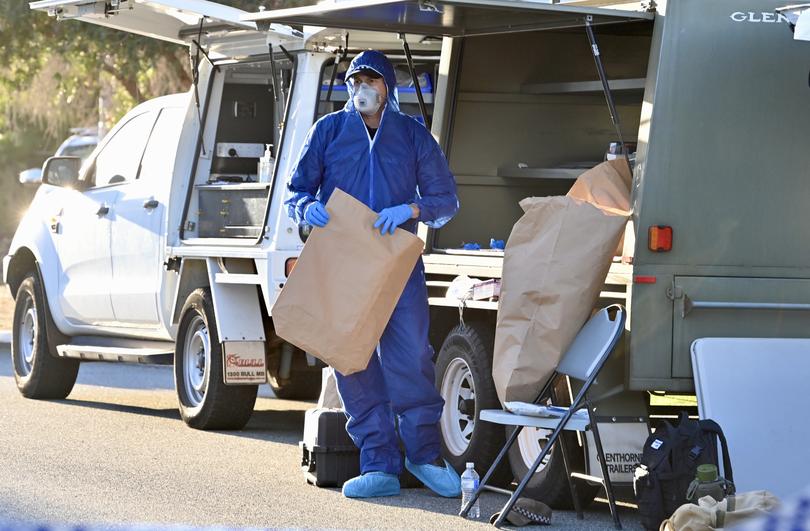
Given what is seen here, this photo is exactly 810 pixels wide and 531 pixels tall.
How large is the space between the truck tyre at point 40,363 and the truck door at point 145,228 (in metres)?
1.12

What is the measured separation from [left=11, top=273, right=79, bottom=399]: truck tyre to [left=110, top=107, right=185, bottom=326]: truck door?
112cm

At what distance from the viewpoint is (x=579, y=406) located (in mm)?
6523

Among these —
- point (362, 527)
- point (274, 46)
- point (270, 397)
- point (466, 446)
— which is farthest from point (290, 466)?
point (270, 397)

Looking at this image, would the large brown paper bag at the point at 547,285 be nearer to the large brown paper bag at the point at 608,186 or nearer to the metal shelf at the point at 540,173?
the large brown paper bag at the point at 608,186

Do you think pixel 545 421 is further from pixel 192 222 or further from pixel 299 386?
pixel 299 386

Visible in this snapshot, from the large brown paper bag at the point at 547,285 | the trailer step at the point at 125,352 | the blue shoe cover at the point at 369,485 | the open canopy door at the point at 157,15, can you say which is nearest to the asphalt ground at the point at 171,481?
the blue shoe cover at the point at 369,485

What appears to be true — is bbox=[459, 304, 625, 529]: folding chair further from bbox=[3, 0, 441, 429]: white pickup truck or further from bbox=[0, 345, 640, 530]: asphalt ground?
→ bbox=[3, 0, 441, 429]: white pickup truck

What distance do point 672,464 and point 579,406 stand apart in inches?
21.6

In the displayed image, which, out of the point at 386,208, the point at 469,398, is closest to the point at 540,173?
the point at 469,398

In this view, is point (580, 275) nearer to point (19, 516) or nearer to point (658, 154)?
point (658, 154)

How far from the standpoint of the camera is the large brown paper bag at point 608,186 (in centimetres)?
713

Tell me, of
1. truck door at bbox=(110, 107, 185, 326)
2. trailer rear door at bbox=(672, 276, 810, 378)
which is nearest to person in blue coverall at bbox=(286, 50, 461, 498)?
trailer rear door at bbox=(672, 276, 810, 378)

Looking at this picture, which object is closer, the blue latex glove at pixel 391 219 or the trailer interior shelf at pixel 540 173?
the blue latex glove at pixel 391 219

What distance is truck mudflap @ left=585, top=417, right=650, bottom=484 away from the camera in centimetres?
667
